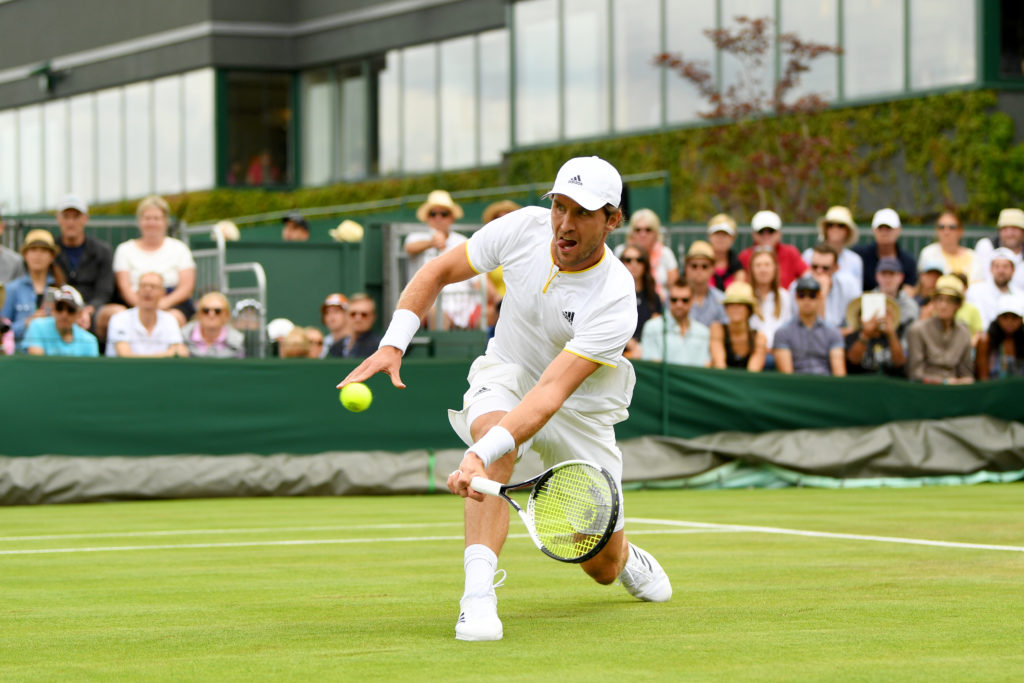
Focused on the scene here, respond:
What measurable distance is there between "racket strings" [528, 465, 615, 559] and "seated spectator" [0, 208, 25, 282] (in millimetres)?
9184

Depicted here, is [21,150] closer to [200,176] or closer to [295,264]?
[200,176]

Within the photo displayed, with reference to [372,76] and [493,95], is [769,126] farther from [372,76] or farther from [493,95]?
[372,76]

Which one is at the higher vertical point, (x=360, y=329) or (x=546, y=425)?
(x=360, y=329)

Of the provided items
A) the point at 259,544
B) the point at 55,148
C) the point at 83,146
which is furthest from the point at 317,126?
the point at 259,544

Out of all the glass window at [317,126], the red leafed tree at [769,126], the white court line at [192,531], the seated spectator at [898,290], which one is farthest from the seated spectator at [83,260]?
the glass window at [317,126]

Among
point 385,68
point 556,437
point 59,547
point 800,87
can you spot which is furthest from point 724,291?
point 385,68

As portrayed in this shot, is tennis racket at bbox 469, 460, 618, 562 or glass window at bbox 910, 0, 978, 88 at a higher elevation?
glass window at bbox 910, 0, 978, 88

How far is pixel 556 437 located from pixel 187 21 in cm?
3249

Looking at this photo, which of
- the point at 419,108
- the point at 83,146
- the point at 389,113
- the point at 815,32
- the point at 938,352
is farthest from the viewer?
the point at 83,146

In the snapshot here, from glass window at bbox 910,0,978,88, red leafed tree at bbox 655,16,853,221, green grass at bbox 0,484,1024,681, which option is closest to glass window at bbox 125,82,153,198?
red leafed tree at bbox 655,16,853,221

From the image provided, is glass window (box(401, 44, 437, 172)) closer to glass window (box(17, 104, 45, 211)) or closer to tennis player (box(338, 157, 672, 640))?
glass window (box(17, 104, 45, 211))

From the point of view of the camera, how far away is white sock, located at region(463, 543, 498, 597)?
5.45 m

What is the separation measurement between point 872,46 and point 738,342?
11623 millimetres

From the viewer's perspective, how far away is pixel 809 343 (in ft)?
45.8
